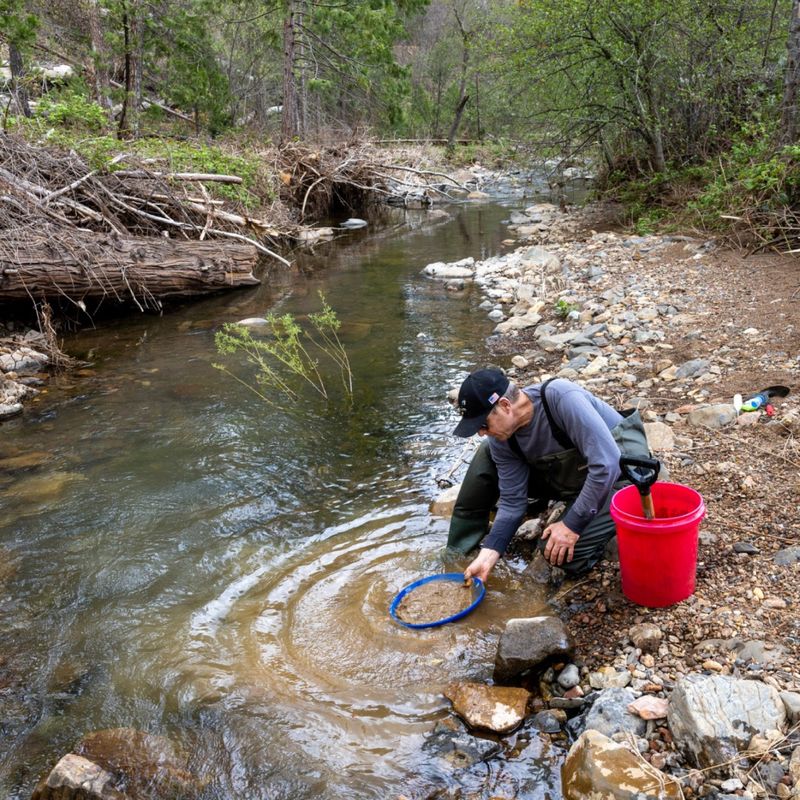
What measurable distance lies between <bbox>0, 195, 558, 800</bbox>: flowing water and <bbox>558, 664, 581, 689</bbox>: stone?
286 mm

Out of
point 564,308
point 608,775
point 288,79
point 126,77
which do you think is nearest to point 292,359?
point 564,308

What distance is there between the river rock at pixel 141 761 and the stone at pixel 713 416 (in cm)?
342

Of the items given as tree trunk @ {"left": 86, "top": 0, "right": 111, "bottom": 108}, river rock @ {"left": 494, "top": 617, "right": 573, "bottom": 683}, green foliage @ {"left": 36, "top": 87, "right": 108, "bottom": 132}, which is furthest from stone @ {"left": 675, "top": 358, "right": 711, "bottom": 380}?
tree trunk @ {"left": 86, "top": 0, "right": 111, "bottom": 108}

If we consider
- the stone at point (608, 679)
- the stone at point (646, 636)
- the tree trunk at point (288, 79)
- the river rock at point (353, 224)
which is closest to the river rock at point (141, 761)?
the stone at point (608, 679)

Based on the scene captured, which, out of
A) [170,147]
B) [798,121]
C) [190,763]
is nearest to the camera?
[190,763]

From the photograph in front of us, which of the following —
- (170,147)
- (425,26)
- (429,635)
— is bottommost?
(429,635)

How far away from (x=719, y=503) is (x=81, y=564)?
3.40m

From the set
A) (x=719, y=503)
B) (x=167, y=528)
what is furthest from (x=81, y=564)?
(x=719, y=503)

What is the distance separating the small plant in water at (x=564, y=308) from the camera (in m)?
7.77

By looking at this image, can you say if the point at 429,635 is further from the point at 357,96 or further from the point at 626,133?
the point at 357,96

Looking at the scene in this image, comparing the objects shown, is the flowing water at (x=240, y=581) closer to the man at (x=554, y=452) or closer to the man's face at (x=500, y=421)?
the man at (x=554, y=452)

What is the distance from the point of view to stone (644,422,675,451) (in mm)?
4176

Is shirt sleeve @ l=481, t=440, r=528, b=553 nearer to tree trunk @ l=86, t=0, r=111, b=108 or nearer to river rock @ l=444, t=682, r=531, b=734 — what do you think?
river rock @ l=444, t=682, r=531, b=734

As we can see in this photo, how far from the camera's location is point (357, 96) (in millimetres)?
19219
